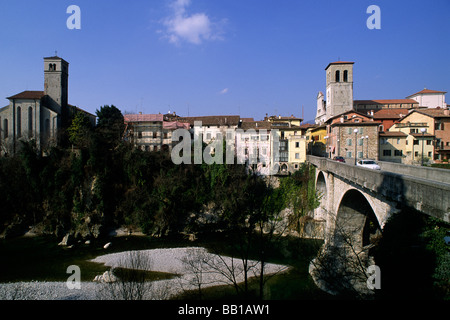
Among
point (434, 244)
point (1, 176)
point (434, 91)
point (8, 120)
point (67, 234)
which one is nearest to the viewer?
point (434, 244)

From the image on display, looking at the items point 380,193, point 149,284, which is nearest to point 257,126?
point 149,284

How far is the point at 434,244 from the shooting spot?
27.5 feet

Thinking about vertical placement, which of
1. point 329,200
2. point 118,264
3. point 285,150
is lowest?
point 118,264

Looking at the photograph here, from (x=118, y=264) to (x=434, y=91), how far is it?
6435 centimetres

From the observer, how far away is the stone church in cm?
3375

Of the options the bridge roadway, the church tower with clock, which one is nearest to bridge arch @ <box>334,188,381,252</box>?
the bridge roadway

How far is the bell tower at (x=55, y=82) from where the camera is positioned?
38.0 metres

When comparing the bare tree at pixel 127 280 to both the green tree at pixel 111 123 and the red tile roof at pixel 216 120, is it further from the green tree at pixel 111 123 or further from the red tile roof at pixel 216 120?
the red tile roof at pixel 216 120

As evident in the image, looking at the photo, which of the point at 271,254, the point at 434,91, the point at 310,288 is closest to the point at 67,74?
the point at 271,254

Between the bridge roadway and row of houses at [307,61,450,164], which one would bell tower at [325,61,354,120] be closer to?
row of houses at [307,61,450,164]

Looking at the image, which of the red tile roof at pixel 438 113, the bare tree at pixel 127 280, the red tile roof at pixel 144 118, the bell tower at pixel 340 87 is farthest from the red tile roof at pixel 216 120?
the red tile roof at pixel 438 113

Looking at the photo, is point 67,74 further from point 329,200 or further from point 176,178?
point 329,200

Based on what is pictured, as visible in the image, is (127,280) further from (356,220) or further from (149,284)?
(356,220)

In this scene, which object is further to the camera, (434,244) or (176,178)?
(176,178)
